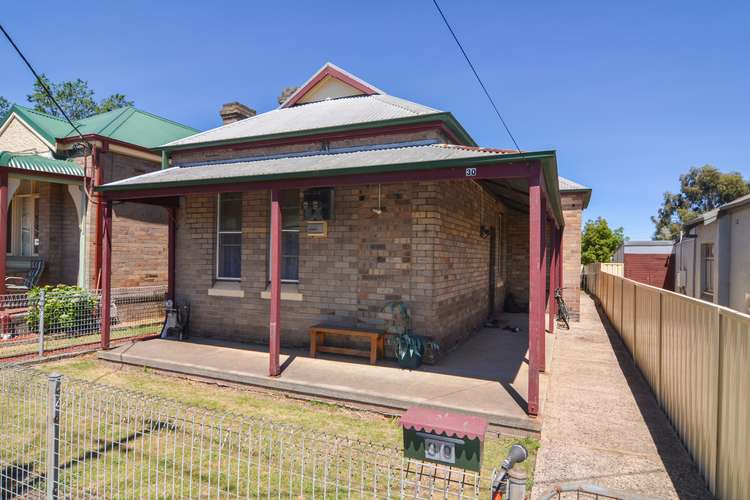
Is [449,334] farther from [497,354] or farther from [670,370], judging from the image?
[670,370]

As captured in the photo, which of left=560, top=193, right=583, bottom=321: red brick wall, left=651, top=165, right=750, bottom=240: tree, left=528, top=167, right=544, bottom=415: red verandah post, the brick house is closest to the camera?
left=528, top=167, right=544, bottom=415: red verandah post

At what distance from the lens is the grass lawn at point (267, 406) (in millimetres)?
4902

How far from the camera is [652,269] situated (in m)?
21.6

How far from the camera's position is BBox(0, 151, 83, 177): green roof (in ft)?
34.5

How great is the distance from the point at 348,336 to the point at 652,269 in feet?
64.7

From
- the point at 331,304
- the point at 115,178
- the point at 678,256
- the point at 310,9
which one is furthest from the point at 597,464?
the point at 678,256

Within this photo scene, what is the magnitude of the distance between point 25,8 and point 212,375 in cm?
670

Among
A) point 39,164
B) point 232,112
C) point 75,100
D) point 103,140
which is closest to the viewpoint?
point 39,164

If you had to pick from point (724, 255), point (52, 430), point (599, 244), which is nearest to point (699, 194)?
point (599, 244)

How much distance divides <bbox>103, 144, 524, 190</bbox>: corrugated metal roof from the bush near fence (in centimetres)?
284

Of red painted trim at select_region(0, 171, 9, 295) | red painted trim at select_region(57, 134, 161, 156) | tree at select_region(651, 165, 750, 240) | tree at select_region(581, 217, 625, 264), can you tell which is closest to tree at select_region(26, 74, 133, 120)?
red painted trim at select_region(57, 134, 161, 156)

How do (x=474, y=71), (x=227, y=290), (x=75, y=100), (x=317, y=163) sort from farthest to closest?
(x=75, y=100) → (x=227, y=290) → (x=474, y=71) → (x=317, y=163)

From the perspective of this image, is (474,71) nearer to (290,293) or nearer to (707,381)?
(290,293)

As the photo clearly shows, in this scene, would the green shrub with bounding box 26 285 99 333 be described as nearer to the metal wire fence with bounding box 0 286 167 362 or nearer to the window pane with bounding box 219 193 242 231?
the metal wire fence with bounding box 0 286 167 362
